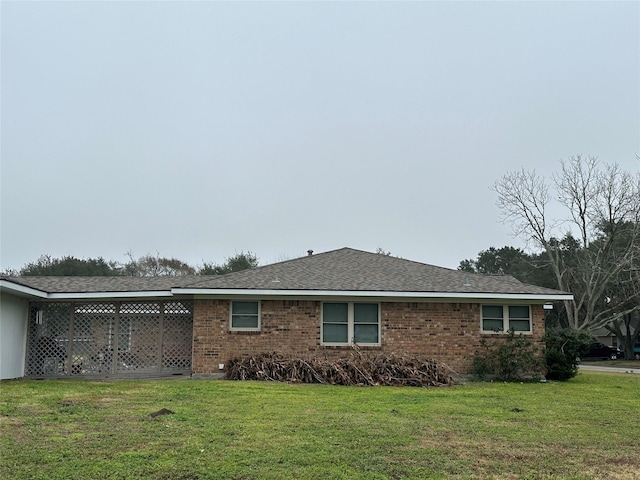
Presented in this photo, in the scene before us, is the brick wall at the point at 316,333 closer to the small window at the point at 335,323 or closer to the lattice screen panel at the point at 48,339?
the small window at the point at 335,323

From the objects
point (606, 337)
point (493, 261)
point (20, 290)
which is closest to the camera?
point (20, 290)

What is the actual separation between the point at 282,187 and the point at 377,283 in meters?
A: 11.2

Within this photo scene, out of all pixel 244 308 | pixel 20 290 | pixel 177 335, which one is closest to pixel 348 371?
pixel 244 308

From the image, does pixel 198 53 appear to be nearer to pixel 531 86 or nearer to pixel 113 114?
pixel 113 114

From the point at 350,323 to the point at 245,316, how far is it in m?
2.94

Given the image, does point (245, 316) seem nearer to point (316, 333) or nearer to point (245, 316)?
point (245, 316)

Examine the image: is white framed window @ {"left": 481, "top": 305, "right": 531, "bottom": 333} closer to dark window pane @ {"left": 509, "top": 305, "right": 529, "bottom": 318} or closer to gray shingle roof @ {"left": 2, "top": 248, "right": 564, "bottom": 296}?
dark window pane @ {"left": 509, "top": 305, "right": 529, "bottom": 318}

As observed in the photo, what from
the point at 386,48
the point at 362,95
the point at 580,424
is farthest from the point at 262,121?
the point at 580,424

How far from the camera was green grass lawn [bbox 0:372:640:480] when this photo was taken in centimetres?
600

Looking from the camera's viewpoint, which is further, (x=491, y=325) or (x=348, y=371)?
(x=491, y=325)

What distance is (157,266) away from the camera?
5322 centimetres

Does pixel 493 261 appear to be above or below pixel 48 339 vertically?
above

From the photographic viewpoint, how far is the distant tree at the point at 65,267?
42.7 meters

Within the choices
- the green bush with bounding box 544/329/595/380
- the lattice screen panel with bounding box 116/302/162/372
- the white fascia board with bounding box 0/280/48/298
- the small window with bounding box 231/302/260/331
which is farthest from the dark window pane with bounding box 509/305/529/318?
the white fascia board with bounding box 0/280/48/298
